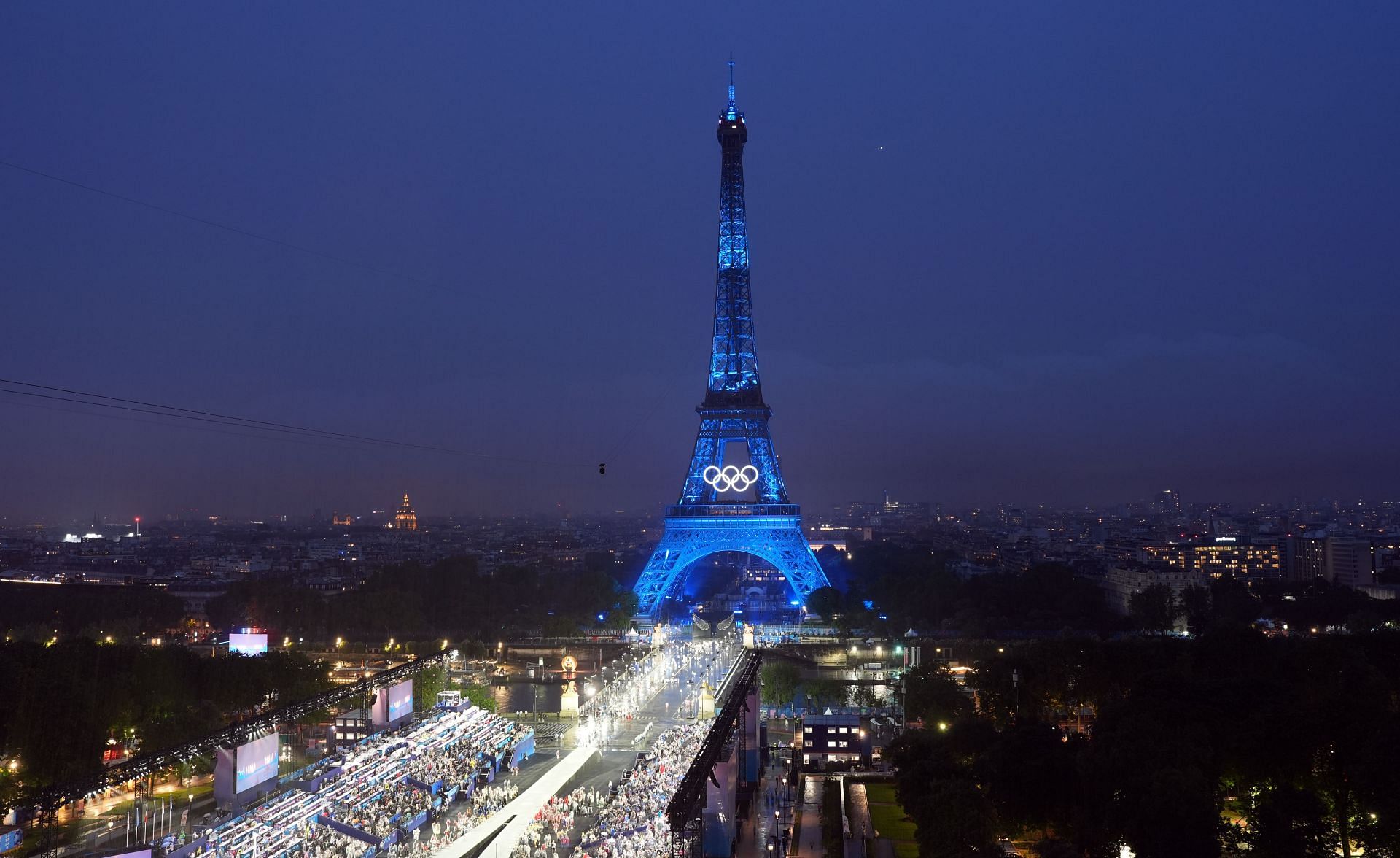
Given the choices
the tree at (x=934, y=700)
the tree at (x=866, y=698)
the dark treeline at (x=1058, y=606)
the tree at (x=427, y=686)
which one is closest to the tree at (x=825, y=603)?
the dark treeline at (x=1058, y=606)

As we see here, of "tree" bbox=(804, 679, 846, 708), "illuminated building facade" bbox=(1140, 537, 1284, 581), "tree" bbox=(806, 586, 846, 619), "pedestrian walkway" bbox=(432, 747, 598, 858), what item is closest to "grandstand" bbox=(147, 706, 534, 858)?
"pedestrian walkway" bbox=(432, 747, 598, 858)

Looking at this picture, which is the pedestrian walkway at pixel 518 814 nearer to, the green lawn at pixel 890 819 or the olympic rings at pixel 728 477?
the green lawn at pixel 890 819

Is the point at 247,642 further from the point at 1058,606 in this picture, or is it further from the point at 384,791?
the point at 1058,606

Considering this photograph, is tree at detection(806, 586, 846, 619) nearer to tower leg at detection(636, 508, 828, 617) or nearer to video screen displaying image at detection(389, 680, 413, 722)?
tower leg at detection(636, 508, 828, 617)

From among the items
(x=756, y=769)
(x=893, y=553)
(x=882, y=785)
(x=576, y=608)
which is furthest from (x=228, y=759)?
(x=893, y=553)

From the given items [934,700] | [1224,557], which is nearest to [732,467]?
[934,700]

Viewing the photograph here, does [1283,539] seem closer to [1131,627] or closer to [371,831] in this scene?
[1131,627]
